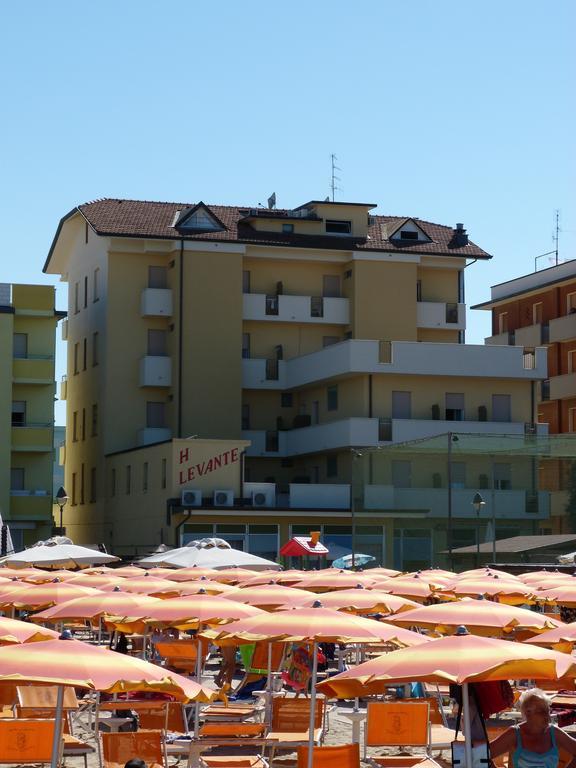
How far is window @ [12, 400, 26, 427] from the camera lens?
6694 cm

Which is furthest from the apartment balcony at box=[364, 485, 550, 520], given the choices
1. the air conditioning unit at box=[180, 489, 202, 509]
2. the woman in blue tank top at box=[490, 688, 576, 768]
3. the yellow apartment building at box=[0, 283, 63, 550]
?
the woman in blue tank top at box=[490, 688, 576, 768]

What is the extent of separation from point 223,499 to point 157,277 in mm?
13463

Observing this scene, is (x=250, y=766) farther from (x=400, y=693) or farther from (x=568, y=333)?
(x=568, y=333)

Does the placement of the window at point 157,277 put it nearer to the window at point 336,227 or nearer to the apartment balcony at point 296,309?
the apartment balcony at point 296,309

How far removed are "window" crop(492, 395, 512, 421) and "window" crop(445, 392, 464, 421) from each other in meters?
1.50

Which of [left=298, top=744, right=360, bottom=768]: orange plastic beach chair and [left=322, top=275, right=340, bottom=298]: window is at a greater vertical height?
[left=322, top=275, right=340, bottom=298]: window

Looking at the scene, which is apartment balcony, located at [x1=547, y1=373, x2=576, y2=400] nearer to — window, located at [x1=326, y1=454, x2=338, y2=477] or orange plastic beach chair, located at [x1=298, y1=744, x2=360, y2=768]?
window, located at [x1=326, y1=454, x2=338, y2=477]

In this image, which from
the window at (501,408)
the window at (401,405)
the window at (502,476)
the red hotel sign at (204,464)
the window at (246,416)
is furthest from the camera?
the window at (246,416)

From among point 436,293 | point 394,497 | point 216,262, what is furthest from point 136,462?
point 394,497

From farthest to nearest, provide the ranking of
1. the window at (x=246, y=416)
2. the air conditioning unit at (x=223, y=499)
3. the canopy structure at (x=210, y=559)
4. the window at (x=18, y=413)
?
the window at (x=18, y=413)
the window at (x=246, y=416)
the air conditioning unit at (x=223, y=499)
the canopy structure at (x=210, y=559)

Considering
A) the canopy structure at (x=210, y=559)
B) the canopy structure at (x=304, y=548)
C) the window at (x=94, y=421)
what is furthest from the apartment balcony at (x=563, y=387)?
the canopy structure at (x=210, y=559)

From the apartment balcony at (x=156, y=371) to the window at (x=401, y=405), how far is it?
388 inches

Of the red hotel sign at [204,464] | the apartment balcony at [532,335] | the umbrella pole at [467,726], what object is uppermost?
the apartment balcony at [532,335]

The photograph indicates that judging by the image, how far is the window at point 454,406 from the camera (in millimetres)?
63656
